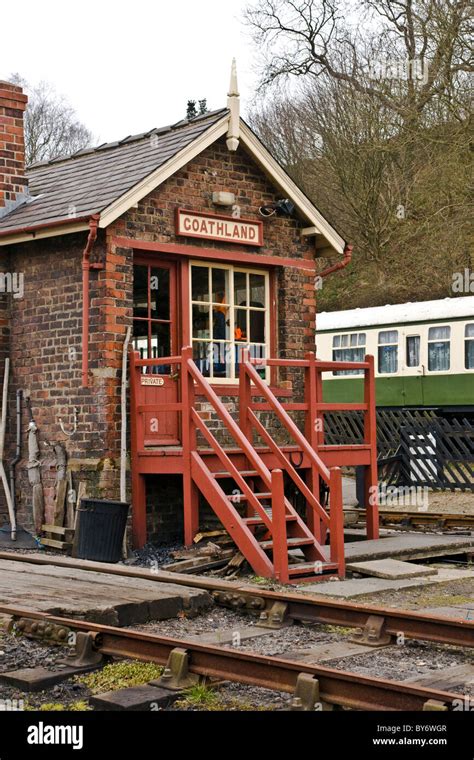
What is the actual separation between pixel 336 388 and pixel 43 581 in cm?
1992

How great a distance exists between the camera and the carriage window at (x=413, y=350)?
84.6ft

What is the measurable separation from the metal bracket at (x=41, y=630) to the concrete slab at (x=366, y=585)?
9.12 feet

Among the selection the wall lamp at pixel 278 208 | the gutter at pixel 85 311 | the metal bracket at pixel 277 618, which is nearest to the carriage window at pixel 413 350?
the wall lamp at pixel 278 208

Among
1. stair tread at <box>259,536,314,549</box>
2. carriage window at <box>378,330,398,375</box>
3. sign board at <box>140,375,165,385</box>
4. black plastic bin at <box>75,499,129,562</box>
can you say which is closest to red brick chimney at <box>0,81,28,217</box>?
sign board at <box>140,375,165,385</box>

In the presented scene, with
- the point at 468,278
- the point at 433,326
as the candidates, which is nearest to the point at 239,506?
the point at 433,326

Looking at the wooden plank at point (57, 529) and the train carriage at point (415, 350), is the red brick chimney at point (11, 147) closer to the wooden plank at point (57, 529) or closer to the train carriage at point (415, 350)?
the wooden plank at point (57, 529)

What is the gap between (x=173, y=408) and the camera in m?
11.4

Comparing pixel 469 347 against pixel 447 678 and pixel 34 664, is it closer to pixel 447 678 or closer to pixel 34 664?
pixel 447 678

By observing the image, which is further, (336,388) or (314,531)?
(336,388)

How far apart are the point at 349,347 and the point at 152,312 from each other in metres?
15.3

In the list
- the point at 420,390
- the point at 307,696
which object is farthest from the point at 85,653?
the point at 420,390

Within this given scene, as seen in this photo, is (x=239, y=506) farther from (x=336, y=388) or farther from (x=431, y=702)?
(x=336, y=388)

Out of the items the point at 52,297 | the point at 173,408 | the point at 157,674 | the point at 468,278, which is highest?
the point at 468,278

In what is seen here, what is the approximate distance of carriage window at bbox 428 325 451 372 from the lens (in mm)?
24984
